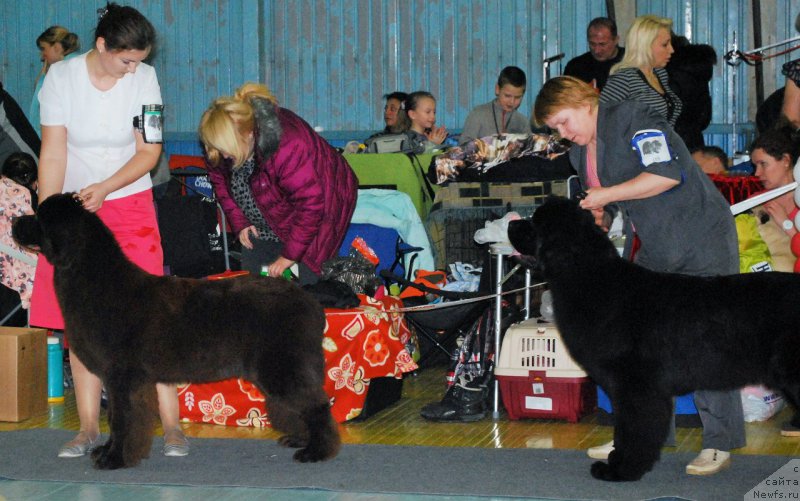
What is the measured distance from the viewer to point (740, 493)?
3514mm

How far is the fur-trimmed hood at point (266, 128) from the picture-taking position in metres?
4.28

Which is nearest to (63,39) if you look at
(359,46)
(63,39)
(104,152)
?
(63,39)

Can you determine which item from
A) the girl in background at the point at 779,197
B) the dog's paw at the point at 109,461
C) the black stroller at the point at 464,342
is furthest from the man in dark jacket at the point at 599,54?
the dog's paw at the point at 109,461

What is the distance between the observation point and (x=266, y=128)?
428cm

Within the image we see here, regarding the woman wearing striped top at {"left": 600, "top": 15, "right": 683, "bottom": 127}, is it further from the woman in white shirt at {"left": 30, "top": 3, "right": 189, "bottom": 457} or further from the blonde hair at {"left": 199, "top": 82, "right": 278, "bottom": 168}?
the woman in white shirt at {"left": 30, "top": 3, "right": 189, "bottom": 457}

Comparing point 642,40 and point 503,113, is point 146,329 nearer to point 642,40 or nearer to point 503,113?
point 642,40

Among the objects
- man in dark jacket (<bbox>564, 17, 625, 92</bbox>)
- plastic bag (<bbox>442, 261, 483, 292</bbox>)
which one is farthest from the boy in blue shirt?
plastic bag (<bbox>442, 261, 483, 292</bbox>)

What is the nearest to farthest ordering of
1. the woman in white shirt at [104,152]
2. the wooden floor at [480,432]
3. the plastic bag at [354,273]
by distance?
the woman in white shirt at [104,152] → the wooden floor at [480,432] → the plastic bag at [354,273]

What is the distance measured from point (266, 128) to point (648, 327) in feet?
5.81

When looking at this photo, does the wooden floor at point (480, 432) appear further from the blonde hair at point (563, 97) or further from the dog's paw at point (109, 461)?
the blonde hair at point (563, 97)

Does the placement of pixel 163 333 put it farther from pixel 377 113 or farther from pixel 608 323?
pixel 377 113

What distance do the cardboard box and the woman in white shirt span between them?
99 centimetres

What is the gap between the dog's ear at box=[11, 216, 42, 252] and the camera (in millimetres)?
3863

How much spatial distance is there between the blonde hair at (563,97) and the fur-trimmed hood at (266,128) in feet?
3.68
